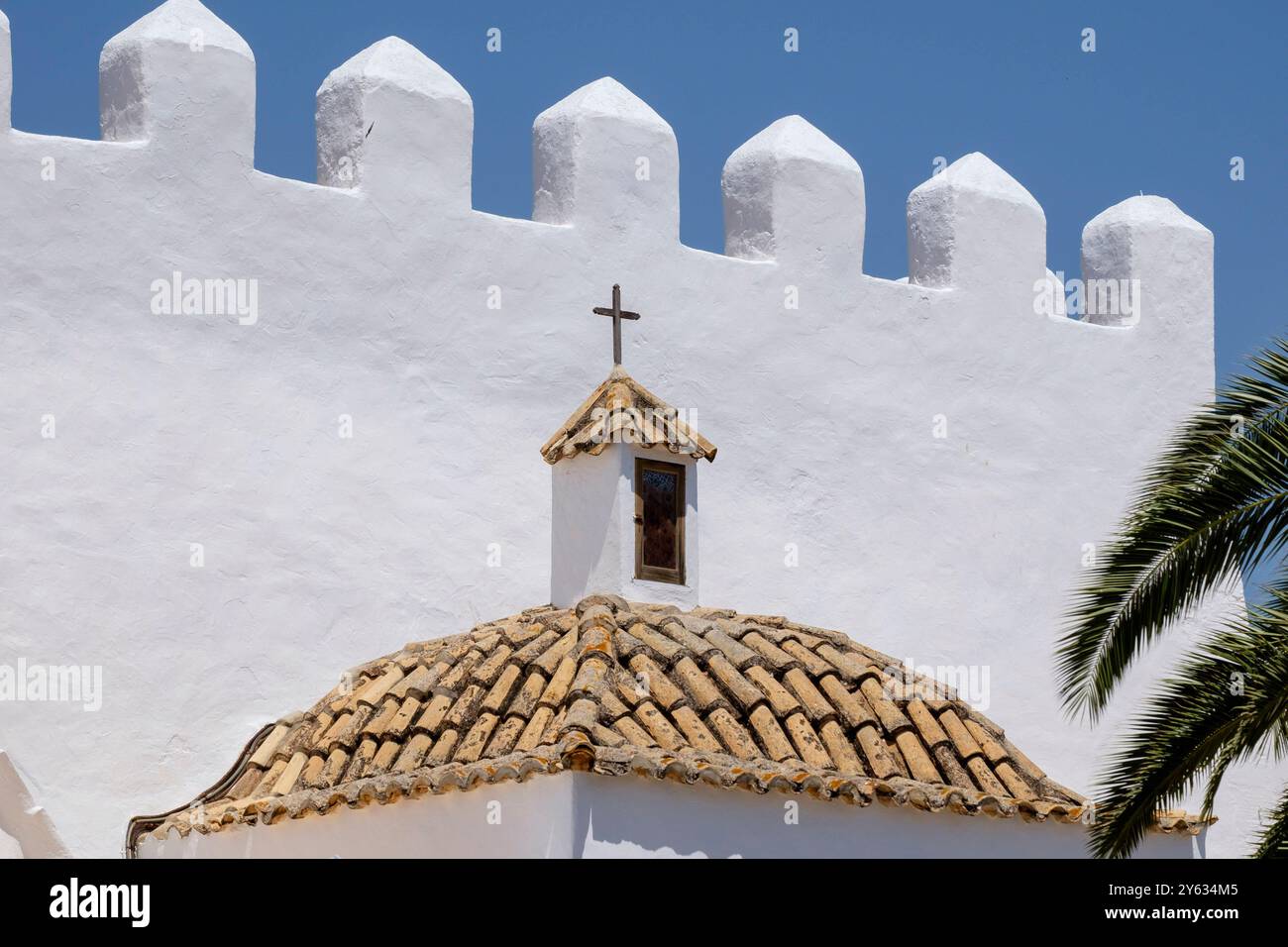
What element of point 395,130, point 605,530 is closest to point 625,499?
point 605,530

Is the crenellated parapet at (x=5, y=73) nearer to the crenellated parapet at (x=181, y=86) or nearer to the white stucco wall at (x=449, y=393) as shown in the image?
the white stucco wall at (x=449, y=393)

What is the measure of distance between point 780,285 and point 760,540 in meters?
1.64

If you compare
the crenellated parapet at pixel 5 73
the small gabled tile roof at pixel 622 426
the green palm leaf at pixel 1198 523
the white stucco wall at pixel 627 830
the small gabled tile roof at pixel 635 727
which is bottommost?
the white stucco wall at pixel 627 830

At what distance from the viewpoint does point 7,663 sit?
37.6ft

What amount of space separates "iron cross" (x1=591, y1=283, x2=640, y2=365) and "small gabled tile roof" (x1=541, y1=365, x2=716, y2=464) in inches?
5.8

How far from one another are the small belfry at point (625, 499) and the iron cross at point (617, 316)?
0.73 ft

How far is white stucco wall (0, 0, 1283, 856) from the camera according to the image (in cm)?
1188

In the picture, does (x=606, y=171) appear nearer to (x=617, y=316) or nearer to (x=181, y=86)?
(x=617, y=316)

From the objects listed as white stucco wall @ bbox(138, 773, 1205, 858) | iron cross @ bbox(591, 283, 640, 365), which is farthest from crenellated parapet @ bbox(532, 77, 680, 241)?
white stucco wall @ bbox(138, 773, 1205, 858)

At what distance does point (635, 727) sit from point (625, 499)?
192 centimetres

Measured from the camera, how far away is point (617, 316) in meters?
13.0

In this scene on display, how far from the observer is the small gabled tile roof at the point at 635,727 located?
1037 centimetres

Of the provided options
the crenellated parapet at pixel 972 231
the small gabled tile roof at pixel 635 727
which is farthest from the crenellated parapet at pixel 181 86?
the crenellated parapet at pixel 972 231
